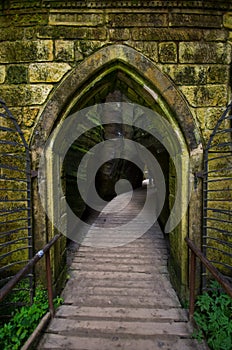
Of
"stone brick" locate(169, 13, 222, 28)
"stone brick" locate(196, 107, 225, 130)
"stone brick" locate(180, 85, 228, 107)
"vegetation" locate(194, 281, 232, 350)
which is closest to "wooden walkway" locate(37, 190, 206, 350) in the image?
"vegetation" locate(194, 281, 232, 350)

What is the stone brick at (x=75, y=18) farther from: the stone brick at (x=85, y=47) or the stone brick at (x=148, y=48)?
the stone brick at (x=148, y=48)

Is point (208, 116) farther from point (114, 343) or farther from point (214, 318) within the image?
point (114, 343)

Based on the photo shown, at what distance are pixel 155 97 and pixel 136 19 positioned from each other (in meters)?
0.91

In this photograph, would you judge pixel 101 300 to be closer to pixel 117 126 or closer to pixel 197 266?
pixel 197 266

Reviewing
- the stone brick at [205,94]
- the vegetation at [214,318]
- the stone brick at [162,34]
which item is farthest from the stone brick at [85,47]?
the vegetation at [214,318]

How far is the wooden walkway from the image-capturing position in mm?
1909

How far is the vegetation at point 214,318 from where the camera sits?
1827mm

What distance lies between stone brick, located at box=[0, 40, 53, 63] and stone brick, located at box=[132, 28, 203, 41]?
1.03 meters

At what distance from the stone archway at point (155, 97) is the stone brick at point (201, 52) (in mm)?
358

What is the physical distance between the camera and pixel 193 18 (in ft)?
7.70

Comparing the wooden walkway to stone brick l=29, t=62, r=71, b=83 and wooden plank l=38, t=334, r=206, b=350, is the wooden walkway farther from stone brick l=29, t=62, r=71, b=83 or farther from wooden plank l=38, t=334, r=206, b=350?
stone brick l=29, t=62, r=71, b=83

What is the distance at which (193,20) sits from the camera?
2.35 m

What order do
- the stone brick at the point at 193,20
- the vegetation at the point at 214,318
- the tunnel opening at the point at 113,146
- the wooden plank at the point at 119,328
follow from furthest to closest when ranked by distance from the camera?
the tunnel opening at the point at 113,146, the stone brick at the point at 193,20, the wooden plank at the point at 119,328, the vegetation at the point at 214,318

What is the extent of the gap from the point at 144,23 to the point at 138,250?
11.5ft
